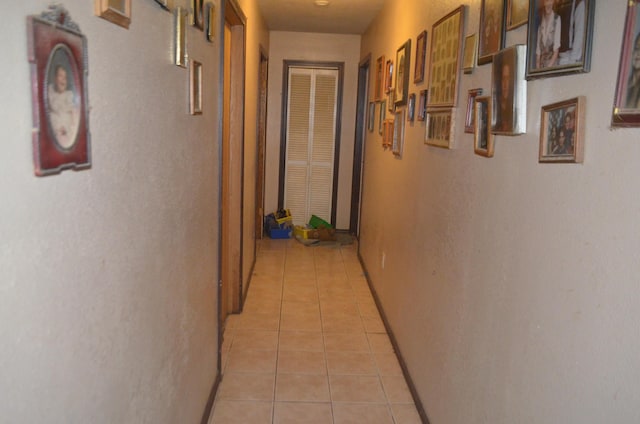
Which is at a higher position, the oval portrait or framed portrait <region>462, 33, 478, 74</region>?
framed portrait <region>462, 33, 478, 74</region>

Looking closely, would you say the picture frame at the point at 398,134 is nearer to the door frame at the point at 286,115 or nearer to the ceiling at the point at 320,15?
the ceiling at the point at 320,15

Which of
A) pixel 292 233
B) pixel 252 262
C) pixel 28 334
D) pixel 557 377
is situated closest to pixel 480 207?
pixel 557 377

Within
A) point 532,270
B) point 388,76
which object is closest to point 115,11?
point 532,270

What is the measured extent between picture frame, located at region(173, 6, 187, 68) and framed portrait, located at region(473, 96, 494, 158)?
38.8 inches

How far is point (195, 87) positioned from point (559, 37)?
118 centimetres

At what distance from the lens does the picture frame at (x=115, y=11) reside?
0.96m

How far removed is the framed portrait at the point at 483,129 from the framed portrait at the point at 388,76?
201 centimetres

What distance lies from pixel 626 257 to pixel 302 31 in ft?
17.6

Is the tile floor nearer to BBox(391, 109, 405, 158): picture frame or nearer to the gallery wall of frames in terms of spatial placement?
BBox(391, 109, 405, 158): picture frame

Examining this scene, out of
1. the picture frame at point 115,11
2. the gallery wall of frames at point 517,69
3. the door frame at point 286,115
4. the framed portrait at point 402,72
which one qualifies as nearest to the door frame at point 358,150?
the door frame at point 286,115

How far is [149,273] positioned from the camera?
1.37m

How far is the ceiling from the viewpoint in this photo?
442 centimetres

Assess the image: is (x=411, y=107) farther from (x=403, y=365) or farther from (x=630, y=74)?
(x=630, y=74)

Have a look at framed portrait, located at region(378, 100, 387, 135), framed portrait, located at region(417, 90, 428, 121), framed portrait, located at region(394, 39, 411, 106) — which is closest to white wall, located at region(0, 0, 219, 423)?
framed portrait, located at region(417, 90, 428, 121)
